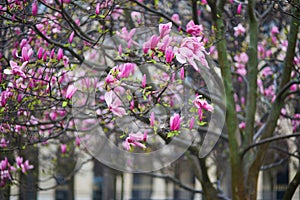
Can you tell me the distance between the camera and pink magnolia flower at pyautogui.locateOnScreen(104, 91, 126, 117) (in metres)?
4.75

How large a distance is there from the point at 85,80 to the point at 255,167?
2.77 m

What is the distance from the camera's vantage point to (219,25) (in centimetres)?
757

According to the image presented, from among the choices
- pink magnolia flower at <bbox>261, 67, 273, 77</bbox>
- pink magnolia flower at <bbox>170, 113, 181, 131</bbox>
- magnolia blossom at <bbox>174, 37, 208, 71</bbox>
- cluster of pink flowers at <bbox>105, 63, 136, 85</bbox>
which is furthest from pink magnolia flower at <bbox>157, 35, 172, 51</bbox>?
pink magnolia flower at <bbox>261, 67, 273, 77</bbox>

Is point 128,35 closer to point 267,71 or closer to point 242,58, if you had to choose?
point 242,58

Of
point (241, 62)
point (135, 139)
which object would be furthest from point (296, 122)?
point (135, 139)

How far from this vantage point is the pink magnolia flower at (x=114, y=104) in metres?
4.75

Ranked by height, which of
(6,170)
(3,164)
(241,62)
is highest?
(241,62)

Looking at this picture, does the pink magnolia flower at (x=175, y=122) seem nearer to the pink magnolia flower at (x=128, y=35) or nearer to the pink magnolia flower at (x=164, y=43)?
the pink magnolia flower at (x=164, y=43)

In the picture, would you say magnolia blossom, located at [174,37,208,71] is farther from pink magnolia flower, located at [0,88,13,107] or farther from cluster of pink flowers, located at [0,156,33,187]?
cluster of pink flowers, located at [0,156,33,187]

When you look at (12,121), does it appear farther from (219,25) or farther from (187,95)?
(219,25)

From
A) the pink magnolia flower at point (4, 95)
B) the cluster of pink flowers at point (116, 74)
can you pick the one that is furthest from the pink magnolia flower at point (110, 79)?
the pink magnolia flower at point (4, 95)

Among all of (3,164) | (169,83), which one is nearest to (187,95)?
(169,83)

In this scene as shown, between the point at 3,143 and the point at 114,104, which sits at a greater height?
the point at 114,104

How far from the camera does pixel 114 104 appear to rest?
4879 millimetres
